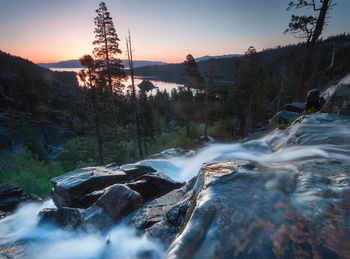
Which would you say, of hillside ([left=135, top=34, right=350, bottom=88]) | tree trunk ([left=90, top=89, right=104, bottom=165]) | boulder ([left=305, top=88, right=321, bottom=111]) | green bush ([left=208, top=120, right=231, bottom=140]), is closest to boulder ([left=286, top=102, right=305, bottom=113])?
boulder ([left=305, top=88, right=321, bottom=111])

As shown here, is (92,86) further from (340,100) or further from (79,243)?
(340,100)

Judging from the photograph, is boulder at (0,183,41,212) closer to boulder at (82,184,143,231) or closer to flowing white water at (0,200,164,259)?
flowing white water at (0,200,164,259)

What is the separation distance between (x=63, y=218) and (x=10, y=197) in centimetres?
581

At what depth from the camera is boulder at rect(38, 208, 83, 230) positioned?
5105mm

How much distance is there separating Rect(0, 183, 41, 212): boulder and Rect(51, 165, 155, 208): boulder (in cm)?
328

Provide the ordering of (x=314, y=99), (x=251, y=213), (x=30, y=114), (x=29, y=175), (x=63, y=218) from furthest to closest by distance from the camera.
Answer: (x=30, y=114), (x=29, y=175), (x=314, y=99), (x=63, y=218), (x=251, y=213)

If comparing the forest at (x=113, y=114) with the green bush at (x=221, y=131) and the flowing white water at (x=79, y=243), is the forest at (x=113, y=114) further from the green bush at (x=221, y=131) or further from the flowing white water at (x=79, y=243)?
the flowing white water at (x=79, y=243)

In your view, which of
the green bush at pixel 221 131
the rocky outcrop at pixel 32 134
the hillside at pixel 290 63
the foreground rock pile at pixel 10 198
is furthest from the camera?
the green bush at pixel 221 131

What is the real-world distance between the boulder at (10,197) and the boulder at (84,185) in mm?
3282

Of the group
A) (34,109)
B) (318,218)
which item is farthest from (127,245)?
(34,109)

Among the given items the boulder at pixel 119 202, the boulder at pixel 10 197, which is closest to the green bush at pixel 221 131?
the boulder at pixel 119 202

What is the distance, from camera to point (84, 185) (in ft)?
20.3

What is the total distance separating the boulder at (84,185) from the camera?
19.5 feet

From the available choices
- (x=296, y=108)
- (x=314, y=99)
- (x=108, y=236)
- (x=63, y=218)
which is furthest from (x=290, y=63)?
(x=63, y=218)
